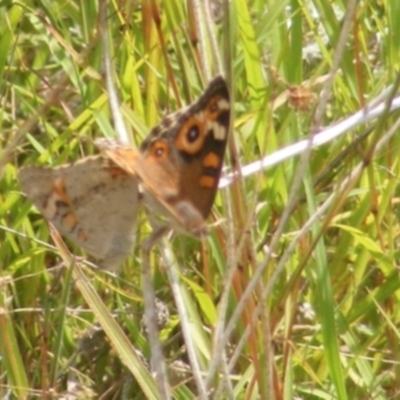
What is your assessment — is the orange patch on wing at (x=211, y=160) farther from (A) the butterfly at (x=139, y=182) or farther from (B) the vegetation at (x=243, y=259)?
(B) the vegetation at (x=243, y=259)

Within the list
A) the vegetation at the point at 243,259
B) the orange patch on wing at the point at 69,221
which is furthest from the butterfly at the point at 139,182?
the vegetation at the point at 243,259

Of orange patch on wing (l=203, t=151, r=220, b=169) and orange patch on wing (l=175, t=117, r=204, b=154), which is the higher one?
orange patch on wing (l=175, t=117, r=204, b=154)

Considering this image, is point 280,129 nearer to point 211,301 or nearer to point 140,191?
point 211,301

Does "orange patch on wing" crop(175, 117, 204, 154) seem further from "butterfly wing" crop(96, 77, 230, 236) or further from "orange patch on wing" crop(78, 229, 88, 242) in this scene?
"orange patch on wing" crop(78, 229, 88, 242)

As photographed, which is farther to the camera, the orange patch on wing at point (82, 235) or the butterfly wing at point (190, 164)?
the orange patch on wing at point (82, 235)

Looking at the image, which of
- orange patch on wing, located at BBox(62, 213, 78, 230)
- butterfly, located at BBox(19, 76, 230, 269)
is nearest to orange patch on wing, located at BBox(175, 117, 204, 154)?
butterfly, located at BBox(19, 76, 230, 269)

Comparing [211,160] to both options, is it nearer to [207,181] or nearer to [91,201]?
[207,181]
